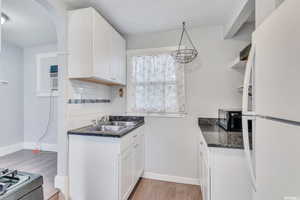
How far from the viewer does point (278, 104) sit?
2.18ft

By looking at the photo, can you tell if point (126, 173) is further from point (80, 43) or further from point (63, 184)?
point (80, 43)

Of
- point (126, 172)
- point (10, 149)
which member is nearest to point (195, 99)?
point (126, 172)

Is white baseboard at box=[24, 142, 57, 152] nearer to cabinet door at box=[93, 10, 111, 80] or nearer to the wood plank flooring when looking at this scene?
the wood plank flooring

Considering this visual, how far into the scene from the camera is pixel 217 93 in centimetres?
240

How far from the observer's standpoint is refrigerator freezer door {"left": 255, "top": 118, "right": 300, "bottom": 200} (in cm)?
55

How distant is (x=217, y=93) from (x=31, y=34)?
140 inches

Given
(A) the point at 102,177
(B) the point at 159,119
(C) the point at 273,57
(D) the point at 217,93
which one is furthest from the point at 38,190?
(D) the point at 217,93

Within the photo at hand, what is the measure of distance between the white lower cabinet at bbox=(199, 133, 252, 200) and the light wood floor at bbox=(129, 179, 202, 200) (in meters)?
0.81

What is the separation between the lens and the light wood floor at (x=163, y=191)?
2.08 metres

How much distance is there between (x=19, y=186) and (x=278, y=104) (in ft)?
4.43

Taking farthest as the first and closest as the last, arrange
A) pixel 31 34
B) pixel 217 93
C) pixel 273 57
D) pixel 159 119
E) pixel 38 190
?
pixel 31 34 → pixel 159 119 → pixel 217 93 → pixel 38 190 → pixel 273 57

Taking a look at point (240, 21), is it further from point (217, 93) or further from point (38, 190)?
point (38, 190)

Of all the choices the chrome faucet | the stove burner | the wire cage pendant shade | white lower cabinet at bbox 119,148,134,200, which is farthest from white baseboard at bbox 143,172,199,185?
the stove burner

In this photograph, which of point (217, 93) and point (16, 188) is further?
point (217, 93)
